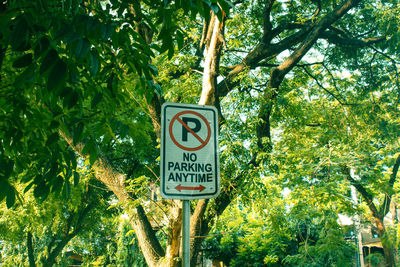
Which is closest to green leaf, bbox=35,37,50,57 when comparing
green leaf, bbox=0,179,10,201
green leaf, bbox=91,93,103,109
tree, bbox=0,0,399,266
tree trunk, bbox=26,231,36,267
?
tree, bbox=0,0,399,266

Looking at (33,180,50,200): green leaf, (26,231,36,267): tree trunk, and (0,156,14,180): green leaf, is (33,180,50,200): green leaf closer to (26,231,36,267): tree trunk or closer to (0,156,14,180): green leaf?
(0,156,14,180): green leaf

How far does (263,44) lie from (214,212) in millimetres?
3552

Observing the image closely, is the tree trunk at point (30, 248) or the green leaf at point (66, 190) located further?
the tree trunk at point (30, 248)

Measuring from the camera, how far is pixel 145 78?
328 cm

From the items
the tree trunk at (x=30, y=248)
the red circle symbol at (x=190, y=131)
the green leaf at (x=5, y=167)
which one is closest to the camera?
the red circle symbol at (x=190, y=131)

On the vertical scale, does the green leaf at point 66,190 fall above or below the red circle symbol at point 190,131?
below

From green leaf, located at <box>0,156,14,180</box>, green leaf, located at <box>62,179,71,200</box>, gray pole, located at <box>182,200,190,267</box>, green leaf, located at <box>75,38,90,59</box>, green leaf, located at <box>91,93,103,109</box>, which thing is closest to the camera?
green leaf, located at <box>75,38,90,59</box>

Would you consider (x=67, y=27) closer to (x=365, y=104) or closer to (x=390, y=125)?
(x=365, y=104)

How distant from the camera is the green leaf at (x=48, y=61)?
2.08 m

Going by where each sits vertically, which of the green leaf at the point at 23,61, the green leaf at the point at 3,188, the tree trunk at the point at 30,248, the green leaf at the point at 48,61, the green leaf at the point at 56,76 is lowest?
the tree trunk at the point at 30,248

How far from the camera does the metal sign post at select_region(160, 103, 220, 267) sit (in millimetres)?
2318

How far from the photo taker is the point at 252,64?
7488mm

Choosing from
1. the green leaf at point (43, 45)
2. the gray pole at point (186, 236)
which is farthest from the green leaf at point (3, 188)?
the gray pole at point (186, 236)

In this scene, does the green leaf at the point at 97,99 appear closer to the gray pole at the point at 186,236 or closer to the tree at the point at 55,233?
the gray pole at the point at 186,236
